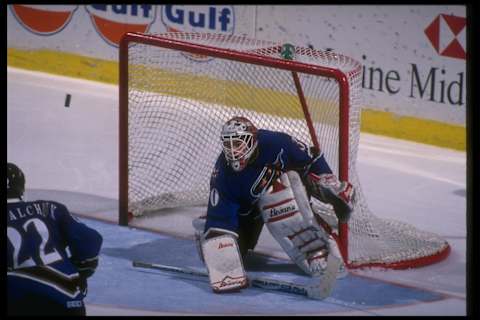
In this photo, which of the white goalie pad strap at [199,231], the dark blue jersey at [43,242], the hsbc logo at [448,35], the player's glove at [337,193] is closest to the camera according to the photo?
the dark blue jersey at [43,242]

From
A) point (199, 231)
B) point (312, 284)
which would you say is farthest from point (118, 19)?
point (312, 284)

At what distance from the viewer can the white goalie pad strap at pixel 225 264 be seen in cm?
400

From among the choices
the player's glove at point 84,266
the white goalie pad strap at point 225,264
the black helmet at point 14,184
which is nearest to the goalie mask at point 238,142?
the white goalie pad strap at point 225,264

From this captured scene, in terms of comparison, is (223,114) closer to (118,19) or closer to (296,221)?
(296,221)

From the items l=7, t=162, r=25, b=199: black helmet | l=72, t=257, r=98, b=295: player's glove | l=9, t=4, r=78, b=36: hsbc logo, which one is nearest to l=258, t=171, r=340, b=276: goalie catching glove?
l=72, t=257, r=98, b=295: player's glove

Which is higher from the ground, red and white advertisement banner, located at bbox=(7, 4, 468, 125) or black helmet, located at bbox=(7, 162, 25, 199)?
red and white advertisement banner, located at bbox=(7, 4, 468, 125)

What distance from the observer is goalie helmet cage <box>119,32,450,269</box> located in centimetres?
436

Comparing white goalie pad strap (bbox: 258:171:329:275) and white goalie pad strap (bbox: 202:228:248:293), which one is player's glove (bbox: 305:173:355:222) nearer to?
white goalie pad strap (bbox: 258:171:329:275)

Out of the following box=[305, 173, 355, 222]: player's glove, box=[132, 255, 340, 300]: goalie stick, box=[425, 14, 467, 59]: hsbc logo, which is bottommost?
box=[132, 255, 340, 300]: goalie stick

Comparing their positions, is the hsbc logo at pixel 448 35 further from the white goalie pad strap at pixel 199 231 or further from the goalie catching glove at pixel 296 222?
the white goalie pad strap at pixel 199 231

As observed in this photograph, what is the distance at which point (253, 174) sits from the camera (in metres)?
4.13

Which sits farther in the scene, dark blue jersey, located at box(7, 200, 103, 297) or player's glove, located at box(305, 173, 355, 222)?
player's glove, located at box(305, 173, 355, 222)

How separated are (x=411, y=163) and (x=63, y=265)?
307cm

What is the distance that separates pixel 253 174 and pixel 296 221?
23 cm
